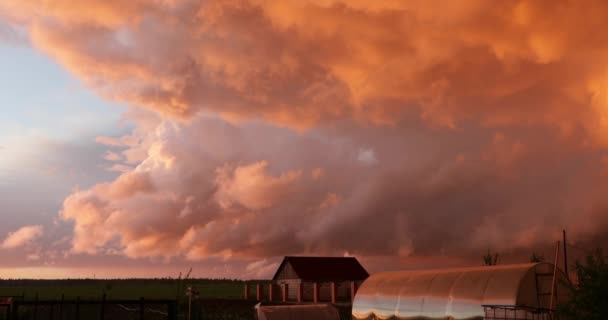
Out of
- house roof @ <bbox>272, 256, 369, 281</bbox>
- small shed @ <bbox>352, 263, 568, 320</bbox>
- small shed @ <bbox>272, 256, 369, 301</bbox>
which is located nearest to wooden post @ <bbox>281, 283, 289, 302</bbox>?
small shed @ <bbox>272, 256, 369, 301</bbox>

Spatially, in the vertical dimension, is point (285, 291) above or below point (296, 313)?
above

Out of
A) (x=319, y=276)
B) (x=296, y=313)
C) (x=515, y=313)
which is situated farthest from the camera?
(x=319, y=276)

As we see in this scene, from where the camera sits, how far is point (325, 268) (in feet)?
252

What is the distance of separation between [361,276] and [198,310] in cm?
2589

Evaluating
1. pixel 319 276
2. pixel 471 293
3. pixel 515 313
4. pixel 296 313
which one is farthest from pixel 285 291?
pixel 515 313

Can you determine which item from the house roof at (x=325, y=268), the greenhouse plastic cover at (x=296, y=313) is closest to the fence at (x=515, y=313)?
the greenhouse plastic cover at (x=296, y=313)

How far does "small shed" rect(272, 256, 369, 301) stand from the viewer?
233 ft

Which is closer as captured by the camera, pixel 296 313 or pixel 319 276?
pixel 296 313

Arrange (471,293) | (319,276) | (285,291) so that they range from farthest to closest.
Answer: (319,276) < (285,291) < (471,293)

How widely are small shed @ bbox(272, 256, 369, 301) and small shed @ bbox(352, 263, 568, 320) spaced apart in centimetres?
2618

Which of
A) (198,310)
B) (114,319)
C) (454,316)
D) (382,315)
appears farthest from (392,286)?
(114,319)

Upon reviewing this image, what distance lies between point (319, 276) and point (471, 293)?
40611 millimetres

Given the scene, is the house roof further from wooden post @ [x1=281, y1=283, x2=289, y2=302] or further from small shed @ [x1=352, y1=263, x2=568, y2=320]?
small shed @ [x1=352, y1=263, x2=568, y2=320]

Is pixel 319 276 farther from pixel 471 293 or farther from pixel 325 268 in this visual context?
pixel 471 293
